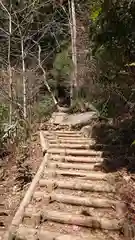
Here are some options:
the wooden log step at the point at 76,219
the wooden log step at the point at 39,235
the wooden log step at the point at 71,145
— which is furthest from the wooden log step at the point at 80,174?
the wooden log step at the point at 39,235

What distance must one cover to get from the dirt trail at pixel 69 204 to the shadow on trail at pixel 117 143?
0.78ft

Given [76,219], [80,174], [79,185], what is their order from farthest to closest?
1. [80,174]
2. [79,185]
3. [76,219]

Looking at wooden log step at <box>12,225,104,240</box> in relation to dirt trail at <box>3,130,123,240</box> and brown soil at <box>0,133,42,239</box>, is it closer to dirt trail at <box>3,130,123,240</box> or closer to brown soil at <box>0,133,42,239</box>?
dirt trail at <box>3,130,123,240</box>

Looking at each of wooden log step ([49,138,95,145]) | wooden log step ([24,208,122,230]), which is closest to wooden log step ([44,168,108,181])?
wooden log step ([24,208,122,230])

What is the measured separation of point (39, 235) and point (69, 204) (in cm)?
84

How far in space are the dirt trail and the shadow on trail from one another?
0.78 feet

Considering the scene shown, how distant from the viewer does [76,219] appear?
3.73 m

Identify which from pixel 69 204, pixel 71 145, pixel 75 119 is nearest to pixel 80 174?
pixel 69 204

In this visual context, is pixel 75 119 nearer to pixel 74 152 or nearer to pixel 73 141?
pixel 73 141

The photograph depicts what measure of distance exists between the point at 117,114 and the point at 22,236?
498cm

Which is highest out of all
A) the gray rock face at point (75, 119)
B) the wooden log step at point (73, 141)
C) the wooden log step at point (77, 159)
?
the gray rock face at point (75, 119)

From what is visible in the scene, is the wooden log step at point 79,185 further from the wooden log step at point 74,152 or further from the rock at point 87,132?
the rock at point 87,132

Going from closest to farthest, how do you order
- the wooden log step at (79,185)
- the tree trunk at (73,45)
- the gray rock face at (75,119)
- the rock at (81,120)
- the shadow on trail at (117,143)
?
the wooden log step at (79,185) < the shadow on trail at (117,143) < the rock at (81,120) < the gray rock face at (75,119) < the tree trunk at (73,45)

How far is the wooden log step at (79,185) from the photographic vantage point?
4369mm
